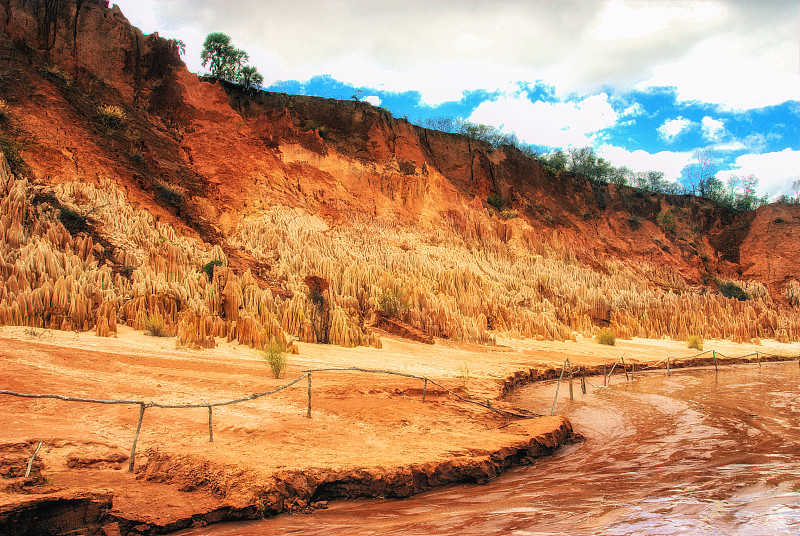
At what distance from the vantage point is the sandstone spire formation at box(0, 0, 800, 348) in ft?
35.7

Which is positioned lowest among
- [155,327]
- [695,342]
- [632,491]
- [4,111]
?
[632,491]

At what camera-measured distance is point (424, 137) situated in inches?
1110

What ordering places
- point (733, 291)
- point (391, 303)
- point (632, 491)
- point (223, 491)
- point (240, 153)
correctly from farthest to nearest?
point (733, 291) < point (240, 153) < point (391, 303) < point (632, 491) < point (223, 491)

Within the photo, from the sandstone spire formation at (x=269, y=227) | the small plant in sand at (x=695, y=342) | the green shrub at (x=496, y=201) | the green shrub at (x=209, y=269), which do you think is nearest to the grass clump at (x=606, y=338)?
the sandstone spire formation at (x=269, y=227)

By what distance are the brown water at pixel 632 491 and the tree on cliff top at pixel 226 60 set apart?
2040 cm

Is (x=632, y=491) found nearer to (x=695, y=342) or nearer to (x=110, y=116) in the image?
(x=695, y=342)

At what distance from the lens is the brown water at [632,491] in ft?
11.0

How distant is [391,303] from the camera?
14.8m

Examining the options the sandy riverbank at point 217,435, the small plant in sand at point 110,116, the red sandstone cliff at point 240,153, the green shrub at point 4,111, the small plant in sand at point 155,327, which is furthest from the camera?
the small plant in sand at point 110,116

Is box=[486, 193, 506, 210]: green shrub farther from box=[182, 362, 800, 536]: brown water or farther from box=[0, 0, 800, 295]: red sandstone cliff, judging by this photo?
box=[182, 362, 800, 536]: brown water

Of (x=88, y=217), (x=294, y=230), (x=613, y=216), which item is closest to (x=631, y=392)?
(x=294, y=230)

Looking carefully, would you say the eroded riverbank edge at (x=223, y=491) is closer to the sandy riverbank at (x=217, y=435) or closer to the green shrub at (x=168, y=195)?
the sandy riverbank at (x=217, y=435)

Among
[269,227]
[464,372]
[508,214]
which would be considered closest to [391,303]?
[464,372]

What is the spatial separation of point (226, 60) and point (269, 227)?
35.4 feet
